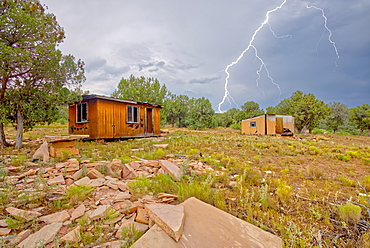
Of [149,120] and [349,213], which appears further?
[149,120]

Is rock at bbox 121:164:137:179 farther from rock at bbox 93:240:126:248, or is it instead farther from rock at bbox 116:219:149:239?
rock at bbox 93:240:126:248

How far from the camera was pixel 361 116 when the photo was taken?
93.0 feet

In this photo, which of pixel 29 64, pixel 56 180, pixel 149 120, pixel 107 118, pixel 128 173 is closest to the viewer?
pixel 56 180

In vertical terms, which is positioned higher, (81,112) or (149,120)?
(81,112)

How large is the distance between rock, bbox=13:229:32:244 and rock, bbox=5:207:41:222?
0.29 m

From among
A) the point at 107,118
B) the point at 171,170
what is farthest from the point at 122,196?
the point at 107,118

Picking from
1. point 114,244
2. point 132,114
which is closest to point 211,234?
point 114,244

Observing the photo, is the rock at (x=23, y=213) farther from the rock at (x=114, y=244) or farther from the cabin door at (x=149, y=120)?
the cabin door at (x=149, y=120)

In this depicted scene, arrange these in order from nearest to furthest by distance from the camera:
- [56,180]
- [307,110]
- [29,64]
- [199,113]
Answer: [56,180]
[29,64]
[307,110]
[199,113]

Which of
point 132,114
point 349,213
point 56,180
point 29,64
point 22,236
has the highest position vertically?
point 29,64

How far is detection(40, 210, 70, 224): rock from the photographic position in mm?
2236

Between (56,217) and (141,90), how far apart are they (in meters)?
27.2

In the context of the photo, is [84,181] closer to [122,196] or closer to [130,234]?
[122,196]

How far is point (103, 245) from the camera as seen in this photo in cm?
183
